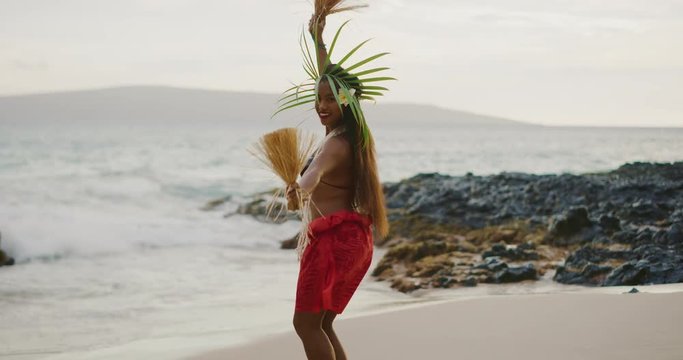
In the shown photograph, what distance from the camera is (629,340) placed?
191 inches

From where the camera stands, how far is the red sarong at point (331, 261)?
351 centimetres

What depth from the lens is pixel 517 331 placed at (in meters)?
5.18

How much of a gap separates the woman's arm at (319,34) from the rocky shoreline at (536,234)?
482 centimetres

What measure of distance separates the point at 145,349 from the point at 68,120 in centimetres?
9712

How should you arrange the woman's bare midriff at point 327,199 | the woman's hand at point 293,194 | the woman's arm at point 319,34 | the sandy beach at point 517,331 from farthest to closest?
the sandy beach at point 517,331 < the woman's arm at point 319,34 < the woman's bare midriff at point 327,199 < the woman's hand at point 293,194

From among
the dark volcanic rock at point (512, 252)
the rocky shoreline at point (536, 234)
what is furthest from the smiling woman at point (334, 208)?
the dark volcanic rock at point (512, 252)

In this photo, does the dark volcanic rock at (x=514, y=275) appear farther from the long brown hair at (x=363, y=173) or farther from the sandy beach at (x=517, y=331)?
the long brown hair at (x=363, y=173)

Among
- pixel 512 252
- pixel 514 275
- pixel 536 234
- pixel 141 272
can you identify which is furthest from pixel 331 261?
pixel 141 272

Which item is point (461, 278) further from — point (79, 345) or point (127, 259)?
point (127, 259)

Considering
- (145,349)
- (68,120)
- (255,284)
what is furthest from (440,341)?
(68,120)

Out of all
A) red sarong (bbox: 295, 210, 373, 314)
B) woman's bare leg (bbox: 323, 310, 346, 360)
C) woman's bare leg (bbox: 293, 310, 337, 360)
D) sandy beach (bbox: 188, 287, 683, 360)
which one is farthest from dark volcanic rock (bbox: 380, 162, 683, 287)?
woman's bare leg (bbox: 293, 310, 337, 360)

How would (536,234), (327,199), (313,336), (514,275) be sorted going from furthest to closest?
(536,234)
(514,275)
(327,199)
(313,336)

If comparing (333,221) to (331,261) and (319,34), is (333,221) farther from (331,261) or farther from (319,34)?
(319,34)

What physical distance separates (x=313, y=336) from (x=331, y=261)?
0.31 m
